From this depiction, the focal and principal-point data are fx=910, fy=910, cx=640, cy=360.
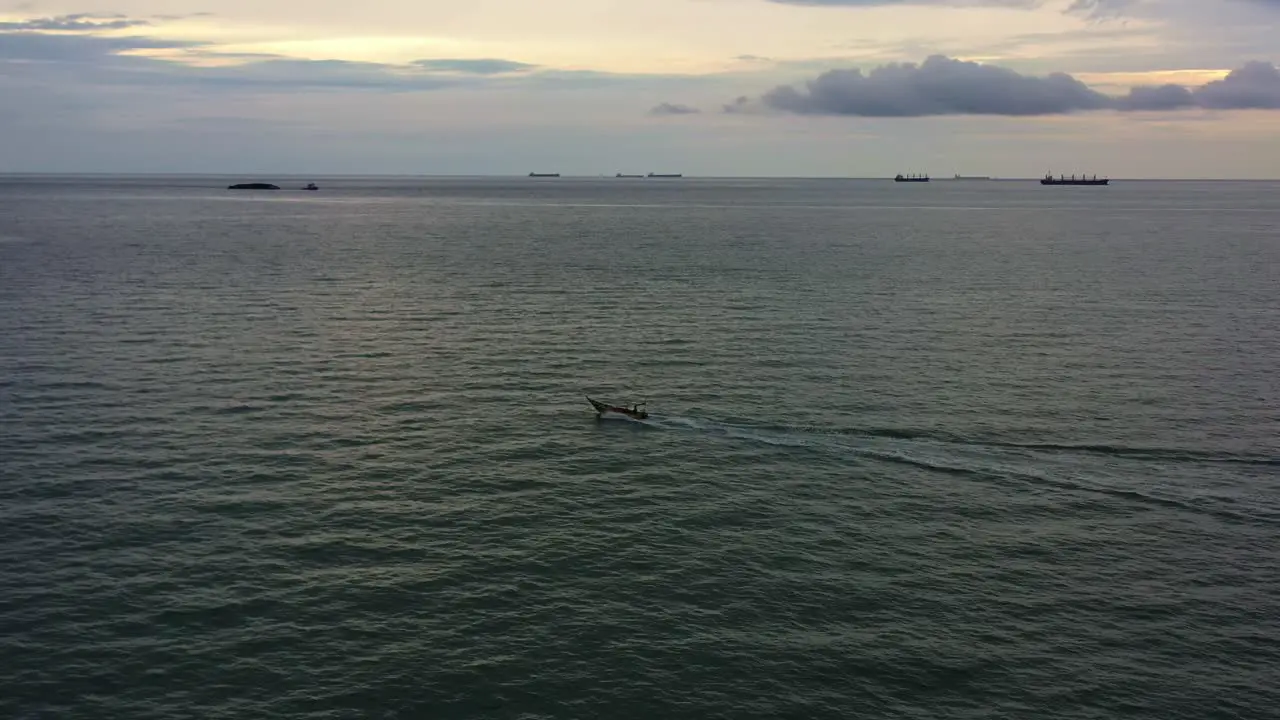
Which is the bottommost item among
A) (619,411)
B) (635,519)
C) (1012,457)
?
(635,519)

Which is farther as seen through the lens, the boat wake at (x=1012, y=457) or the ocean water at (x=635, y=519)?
the boat wake at (x=1012, y=457)

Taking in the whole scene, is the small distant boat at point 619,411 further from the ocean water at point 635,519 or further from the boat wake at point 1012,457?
the ocean water at point 635,519

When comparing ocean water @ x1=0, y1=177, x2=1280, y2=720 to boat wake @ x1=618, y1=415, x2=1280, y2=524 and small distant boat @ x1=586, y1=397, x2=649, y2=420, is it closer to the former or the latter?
boat wake @ x1=618, y1=415, x2=1280, y2=524

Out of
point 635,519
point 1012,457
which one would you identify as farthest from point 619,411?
point 1012,457

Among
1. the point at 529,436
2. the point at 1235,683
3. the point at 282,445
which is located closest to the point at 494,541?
the point at 529,436

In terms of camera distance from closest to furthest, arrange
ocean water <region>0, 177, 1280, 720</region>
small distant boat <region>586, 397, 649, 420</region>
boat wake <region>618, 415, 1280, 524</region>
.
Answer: ocean water <region>0, 177, 1280, 720</region>, boat wake <region>618, 415, 1280, 524</region>, small distant boat <region>586, 397, 649, 420</region>

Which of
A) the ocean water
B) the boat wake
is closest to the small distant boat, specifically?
the boat wake

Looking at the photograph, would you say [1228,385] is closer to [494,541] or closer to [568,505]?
[568,505]

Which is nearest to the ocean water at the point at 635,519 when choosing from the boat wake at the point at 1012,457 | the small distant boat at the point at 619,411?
the boat wake at the point at 1012,457

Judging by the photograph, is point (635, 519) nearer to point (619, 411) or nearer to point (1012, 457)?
point (619, 411)
